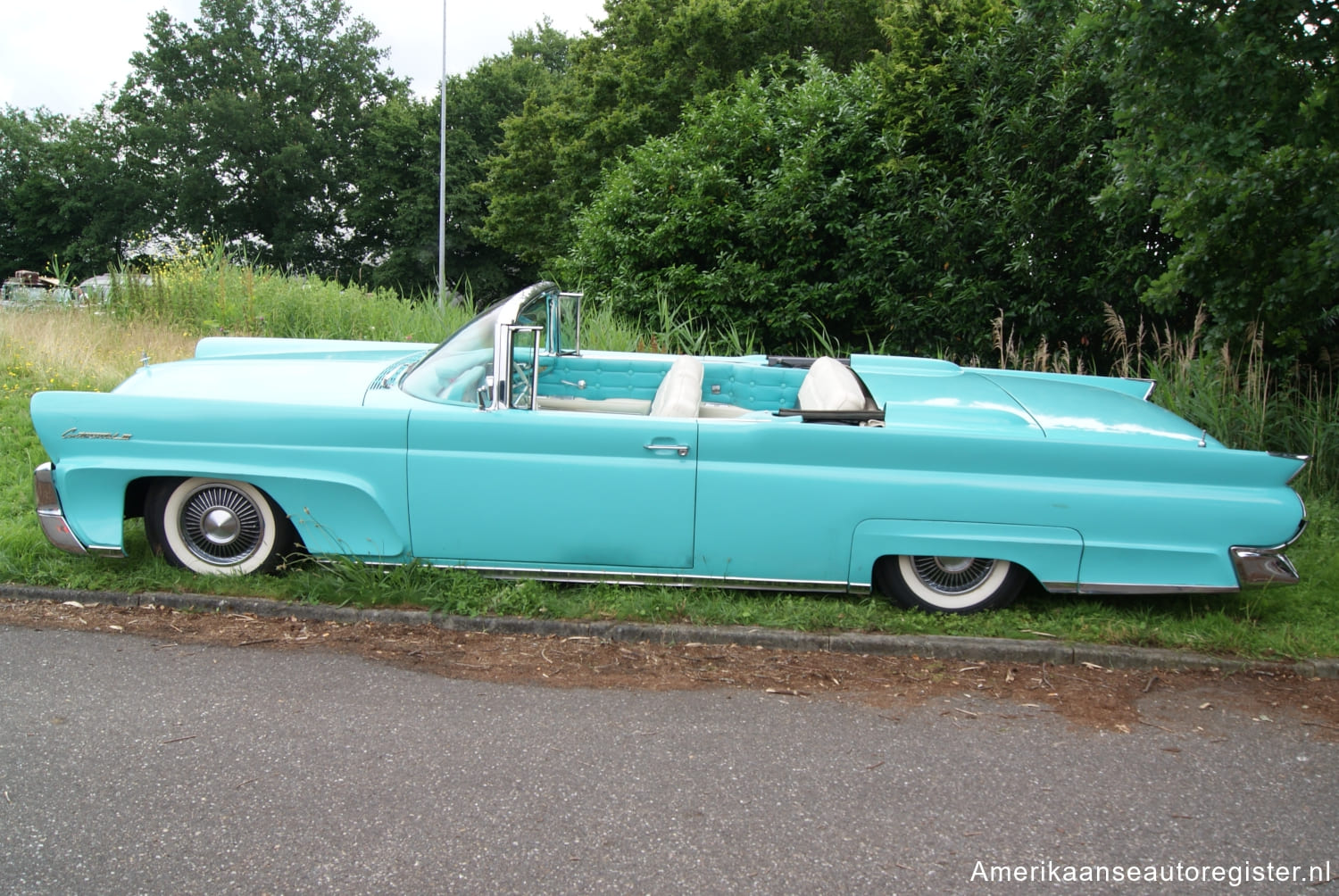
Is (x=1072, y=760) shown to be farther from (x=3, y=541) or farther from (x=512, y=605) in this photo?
(x=3, y=541)

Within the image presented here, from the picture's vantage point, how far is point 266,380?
412 cm

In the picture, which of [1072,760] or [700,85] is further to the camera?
[700,85]

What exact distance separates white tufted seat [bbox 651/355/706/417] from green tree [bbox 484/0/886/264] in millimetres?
14998

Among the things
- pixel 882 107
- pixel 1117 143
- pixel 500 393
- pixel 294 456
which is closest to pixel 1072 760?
pixel 500 393

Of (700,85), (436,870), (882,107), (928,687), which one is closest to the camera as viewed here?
(436,870)

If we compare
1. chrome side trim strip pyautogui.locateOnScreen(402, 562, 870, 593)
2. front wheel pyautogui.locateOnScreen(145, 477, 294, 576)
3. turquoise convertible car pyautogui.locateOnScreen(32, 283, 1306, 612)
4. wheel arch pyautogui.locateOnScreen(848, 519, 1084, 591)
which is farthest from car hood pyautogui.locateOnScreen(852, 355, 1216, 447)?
front wheel pyautogui.locateOnScreen(145, 477, 294, 576)

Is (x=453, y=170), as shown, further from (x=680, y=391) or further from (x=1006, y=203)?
(x=680, y=391)

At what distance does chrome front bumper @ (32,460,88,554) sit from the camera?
381 cm

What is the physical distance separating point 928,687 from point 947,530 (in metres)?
0.63

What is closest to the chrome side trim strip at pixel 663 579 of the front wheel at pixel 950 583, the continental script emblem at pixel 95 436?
the front wheel at pixel 950 583

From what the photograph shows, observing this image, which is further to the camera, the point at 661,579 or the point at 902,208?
the point at 902,208

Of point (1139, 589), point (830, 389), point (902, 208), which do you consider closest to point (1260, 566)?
point (1139, 589)

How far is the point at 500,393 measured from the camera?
379 cm

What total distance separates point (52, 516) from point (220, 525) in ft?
2.09
